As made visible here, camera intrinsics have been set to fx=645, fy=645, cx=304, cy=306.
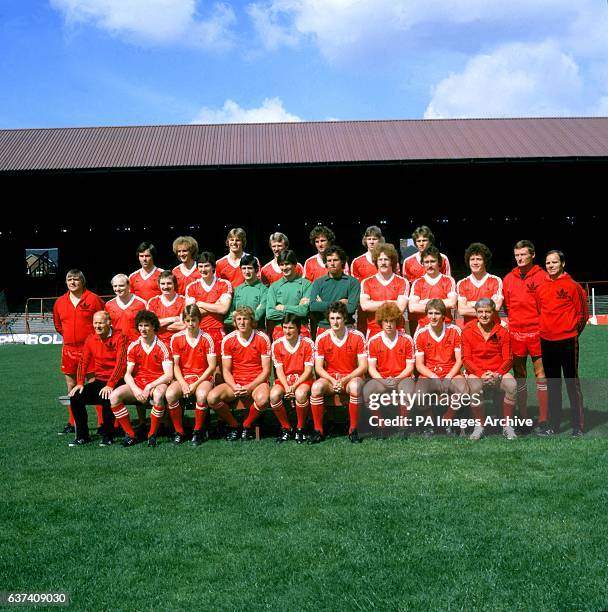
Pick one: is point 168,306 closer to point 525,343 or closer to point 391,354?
point 391,354

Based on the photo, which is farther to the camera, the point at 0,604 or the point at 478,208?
the point at 478,208

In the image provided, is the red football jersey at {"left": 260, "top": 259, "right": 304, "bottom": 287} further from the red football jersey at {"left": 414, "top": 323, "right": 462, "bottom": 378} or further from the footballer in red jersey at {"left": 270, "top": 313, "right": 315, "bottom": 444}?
the red football jersey at {"left": 414, "top": 323, "right": 462, "bottom": 378}

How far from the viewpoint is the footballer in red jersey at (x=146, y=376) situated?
228 inches

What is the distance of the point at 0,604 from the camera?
2791 millimetres

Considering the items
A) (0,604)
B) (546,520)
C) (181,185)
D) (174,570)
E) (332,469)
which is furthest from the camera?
(181,185)

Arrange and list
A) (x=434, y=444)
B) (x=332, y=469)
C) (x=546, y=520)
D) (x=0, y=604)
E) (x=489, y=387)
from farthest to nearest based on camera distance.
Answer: (x=489, y=387) → (x=434, y=444) → (x=332, y=469) → (x=546, y=520) → (x=0, y=604)

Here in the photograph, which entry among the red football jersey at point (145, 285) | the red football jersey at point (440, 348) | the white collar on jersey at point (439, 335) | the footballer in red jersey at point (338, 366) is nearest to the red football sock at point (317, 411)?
the footballer in red jersey at point (338, 366)

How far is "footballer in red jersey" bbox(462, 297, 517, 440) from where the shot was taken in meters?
5.67

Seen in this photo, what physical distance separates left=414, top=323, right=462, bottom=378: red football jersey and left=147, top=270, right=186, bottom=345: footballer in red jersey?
2.30 m

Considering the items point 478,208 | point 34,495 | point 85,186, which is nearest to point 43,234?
point 85,186

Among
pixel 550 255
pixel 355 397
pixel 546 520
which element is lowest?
pixel 546 520

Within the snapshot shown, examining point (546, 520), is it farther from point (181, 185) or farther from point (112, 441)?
point (181, 185)

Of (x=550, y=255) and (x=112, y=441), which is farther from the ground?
(x=550, y=255)

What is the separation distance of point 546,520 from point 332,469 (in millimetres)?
1623
